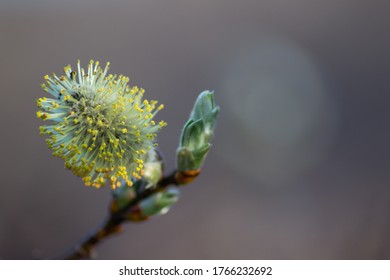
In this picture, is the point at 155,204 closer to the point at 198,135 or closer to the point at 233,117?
the point at 198,135

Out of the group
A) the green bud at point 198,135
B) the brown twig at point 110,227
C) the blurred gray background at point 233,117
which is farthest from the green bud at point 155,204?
the blurred gray background at point 233,117

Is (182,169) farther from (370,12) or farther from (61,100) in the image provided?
(370,12)

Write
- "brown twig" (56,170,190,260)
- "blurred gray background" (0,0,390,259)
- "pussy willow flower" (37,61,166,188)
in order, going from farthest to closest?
"blurred gray background" (0,0,390,259) → "brown twig" (56,170,190,260) → "pussy willow flower" (37,61,166,188)

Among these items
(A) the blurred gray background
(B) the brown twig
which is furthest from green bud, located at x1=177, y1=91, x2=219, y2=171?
(A) the blurred gray background

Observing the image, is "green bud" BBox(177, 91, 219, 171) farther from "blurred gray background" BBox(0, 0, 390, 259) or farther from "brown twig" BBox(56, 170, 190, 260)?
"blurred gray background" BBox(0, 0, 390, 259)

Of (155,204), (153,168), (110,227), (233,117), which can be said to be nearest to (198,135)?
(153,168)

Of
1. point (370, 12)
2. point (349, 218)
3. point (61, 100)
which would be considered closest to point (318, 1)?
point (370, 12)
